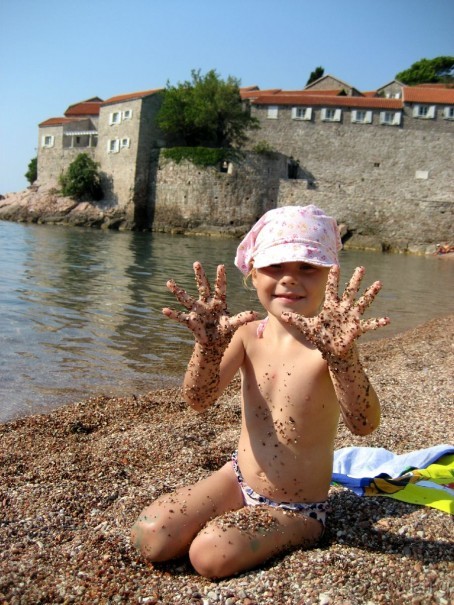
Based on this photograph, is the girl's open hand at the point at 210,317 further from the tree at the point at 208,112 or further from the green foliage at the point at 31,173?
the green foliage at the point at 31,173

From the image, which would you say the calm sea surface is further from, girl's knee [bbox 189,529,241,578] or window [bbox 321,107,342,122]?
window [bbox 321,107,342,122]

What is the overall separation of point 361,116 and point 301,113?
13.8 feet

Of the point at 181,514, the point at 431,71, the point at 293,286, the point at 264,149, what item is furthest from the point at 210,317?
the point at 431,71

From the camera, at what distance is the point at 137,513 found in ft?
9.02

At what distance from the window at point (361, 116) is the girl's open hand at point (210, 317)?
40.7 m

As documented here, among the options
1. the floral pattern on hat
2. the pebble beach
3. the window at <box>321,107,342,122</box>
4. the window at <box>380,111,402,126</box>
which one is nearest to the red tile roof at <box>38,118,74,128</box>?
the window at <box>321,107,342,122</box>

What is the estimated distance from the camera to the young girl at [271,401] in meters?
2.32

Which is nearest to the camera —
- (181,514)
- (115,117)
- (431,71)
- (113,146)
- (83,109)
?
(181,514)

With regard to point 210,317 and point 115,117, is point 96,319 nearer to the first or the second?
point 210,317

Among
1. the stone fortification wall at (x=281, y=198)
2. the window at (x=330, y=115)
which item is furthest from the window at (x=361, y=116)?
the stone fortification wall at (x=281, y=198)

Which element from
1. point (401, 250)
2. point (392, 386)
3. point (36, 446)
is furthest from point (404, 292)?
point (401, 250)

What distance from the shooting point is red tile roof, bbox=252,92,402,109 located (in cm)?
3956

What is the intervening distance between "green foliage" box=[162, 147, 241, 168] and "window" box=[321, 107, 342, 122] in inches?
277

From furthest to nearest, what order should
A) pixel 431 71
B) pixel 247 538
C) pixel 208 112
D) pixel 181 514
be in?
1. pixel 431 71
2. pixel 208 112
3. pixel 181 514
4. pixel 247 538
